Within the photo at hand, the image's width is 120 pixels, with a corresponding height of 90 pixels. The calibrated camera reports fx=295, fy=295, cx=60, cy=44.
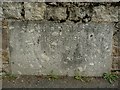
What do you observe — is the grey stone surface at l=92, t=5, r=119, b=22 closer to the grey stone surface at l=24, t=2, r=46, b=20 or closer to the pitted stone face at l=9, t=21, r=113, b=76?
the pitted stone face at l=9, t=21, r=113, b=76

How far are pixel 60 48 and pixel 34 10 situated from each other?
0.47 metres

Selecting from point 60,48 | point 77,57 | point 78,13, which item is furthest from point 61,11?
point 77,57

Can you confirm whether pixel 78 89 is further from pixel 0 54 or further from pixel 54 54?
pixel 0 54

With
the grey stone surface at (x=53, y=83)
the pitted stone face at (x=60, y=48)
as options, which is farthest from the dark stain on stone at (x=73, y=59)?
the grey stone surface at (x=53, y=83)

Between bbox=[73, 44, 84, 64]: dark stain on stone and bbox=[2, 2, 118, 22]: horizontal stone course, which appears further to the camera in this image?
bbox=[73, 44, 84, 64]: dark stain on stone

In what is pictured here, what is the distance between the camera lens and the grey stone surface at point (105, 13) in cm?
279

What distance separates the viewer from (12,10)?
2822 millimetres

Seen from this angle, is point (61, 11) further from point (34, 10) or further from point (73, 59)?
point (73, 59)

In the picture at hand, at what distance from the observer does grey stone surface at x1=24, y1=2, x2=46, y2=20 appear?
9.11ft

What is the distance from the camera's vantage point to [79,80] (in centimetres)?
308

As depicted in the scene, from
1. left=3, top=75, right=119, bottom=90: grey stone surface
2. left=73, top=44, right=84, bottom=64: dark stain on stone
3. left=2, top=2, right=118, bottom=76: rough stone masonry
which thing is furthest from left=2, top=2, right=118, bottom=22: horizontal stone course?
left=3, top=75, right=119, bottom=90: grey stone surface

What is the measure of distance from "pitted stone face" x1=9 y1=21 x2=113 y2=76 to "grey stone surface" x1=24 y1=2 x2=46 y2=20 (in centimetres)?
6

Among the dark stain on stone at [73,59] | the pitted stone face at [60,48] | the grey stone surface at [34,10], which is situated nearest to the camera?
the grey stone surface at [34,10]

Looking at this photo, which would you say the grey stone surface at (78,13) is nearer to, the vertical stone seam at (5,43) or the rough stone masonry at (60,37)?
the rough stone masonry at (60,37)
